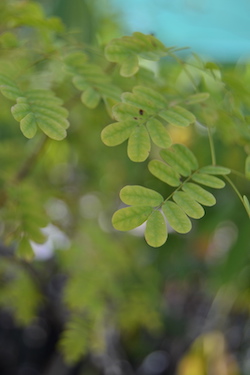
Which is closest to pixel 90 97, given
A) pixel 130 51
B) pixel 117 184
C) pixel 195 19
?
pixel 130 51

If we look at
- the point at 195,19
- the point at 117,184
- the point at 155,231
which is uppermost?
the point at 155,231

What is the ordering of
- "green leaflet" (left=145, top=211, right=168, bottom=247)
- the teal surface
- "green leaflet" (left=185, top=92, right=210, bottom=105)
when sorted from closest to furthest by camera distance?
1. "green leaflet" (left=145, top=211, right=168, bottom=247)
2. "green leaflet" (left=185, top=92, right=210, bottom=105)
3. the teal surface

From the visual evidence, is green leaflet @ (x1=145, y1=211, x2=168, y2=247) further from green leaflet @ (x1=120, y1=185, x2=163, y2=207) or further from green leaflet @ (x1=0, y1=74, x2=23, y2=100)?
green leaflet @ (x1=0, y1=74, x2=23, y2=100)

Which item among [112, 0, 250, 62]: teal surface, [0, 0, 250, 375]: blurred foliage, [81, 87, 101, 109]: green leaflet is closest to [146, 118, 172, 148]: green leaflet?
[0, 0, 250, 375]: blurred foliage

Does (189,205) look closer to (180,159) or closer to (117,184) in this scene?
(180,159)

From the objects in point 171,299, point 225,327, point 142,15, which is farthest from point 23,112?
point 171,299

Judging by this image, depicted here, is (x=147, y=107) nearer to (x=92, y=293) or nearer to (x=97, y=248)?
(x=92, y=293)
